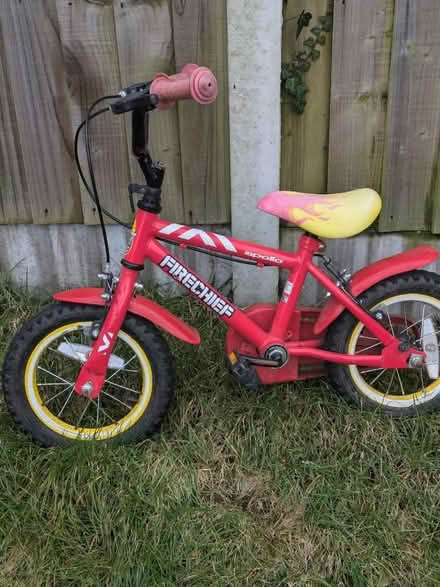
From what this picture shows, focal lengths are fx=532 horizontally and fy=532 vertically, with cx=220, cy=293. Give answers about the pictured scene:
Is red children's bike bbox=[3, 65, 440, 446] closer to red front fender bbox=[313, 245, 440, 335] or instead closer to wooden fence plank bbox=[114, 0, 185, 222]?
red front fender bbox=[313, 245, 440, 335]

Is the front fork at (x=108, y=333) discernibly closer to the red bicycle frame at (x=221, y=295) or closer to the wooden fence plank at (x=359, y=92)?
the red bicycle frame at (x=221, y=295)

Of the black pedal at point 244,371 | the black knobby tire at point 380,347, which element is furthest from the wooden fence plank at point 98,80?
the black knobby tire at point 380,347

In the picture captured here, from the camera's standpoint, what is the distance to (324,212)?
1.94 meters

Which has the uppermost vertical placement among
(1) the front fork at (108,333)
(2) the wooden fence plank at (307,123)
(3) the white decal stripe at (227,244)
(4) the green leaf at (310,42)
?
(4) the green leaf at (310,42)

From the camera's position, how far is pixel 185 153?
243cm

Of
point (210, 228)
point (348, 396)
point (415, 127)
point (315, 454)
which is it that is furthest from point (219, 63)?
point (315, 454)

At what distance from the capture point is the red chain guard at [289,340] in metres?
2.14

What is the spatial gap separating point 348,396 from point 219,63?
1.51 metres

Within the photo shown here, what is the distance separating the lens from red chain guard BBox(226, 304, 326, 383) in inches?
84.3

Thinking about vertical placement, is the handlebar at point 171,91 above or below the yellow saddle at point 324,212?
above

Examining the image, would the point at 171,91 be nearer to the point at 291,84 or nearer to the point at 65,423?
the point at 291,84

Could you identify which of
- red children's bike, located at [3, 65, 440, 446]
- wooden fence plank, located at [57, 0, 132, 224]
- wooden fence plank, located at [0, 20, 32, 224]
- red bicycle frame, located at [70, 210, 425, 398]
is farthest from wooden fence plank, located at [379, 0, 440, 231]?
wooden fence plank, located at [0, 20, 32, 224]

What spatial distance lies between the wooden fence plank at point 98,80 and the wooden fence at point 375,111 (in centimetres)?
→ 75

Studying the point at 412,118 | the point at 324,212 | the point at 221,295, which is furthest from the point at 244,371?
the point at 412,118
